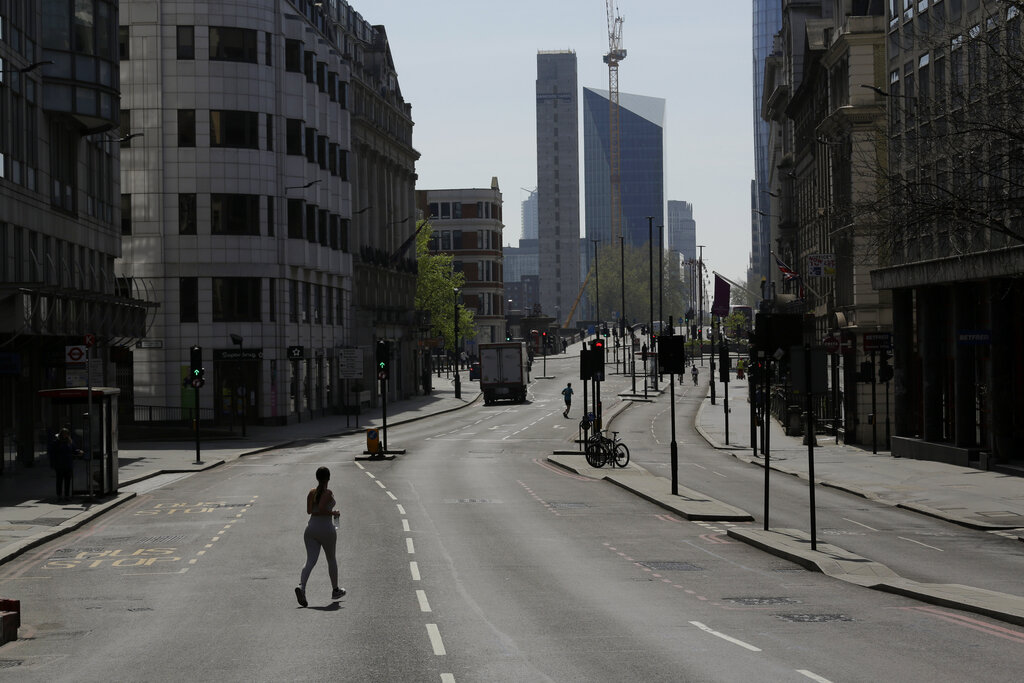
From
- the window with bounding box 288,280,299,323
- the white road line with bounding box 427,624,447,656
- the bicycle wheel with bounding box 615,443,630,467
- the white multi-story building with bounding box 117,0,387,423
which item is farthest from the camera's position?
the window with bounding box 288,280,299,323

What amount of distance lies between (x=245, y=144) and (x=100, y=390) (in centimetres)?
3994

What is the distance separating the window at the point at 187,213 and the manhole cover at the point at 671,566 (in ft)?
172

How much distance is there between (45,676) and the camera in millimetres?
13820

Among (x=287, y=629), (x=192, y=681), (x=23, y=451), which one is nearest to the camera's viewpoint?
(x=192, y=681)

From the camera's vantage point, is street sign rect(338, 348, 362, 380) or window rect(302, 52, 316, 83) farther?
window rect(302, 52, 316, 83)

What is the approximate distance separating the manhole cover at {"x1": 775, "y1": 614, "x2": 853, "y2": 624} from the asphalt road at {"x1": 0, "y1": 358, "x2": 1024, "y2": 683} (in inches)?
2.1

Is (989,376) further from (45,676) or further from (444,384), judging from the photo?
(444,384)

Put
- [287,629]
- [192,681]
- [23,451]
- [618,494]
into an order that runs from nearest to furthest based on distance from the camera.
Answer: [192,681], [287,629], [618,494], [23,451]

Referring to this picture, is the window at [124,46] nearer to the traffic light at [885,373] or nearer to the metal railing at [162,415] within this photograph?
the metal railing at [162,415]

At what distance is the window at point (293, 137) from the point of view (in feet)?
246

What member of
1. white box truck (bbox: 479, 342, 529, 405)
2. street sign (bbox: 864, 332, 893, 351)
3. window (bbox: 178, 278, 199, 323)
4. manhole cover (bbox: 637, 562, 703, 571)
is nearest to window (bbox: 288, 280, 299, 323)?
Answer: window (bbox: 178, 278, 199, 323)

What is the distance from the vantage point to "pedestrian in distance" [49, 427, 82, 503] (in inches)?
1345

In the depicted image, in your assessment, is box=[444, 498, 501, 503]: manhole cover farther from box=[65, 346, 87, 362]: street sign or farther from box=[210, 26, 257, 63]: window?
box=[210, 26, 257, 63]: window

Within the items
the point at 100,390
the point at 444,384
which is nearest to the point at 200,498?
the point at 100,390
